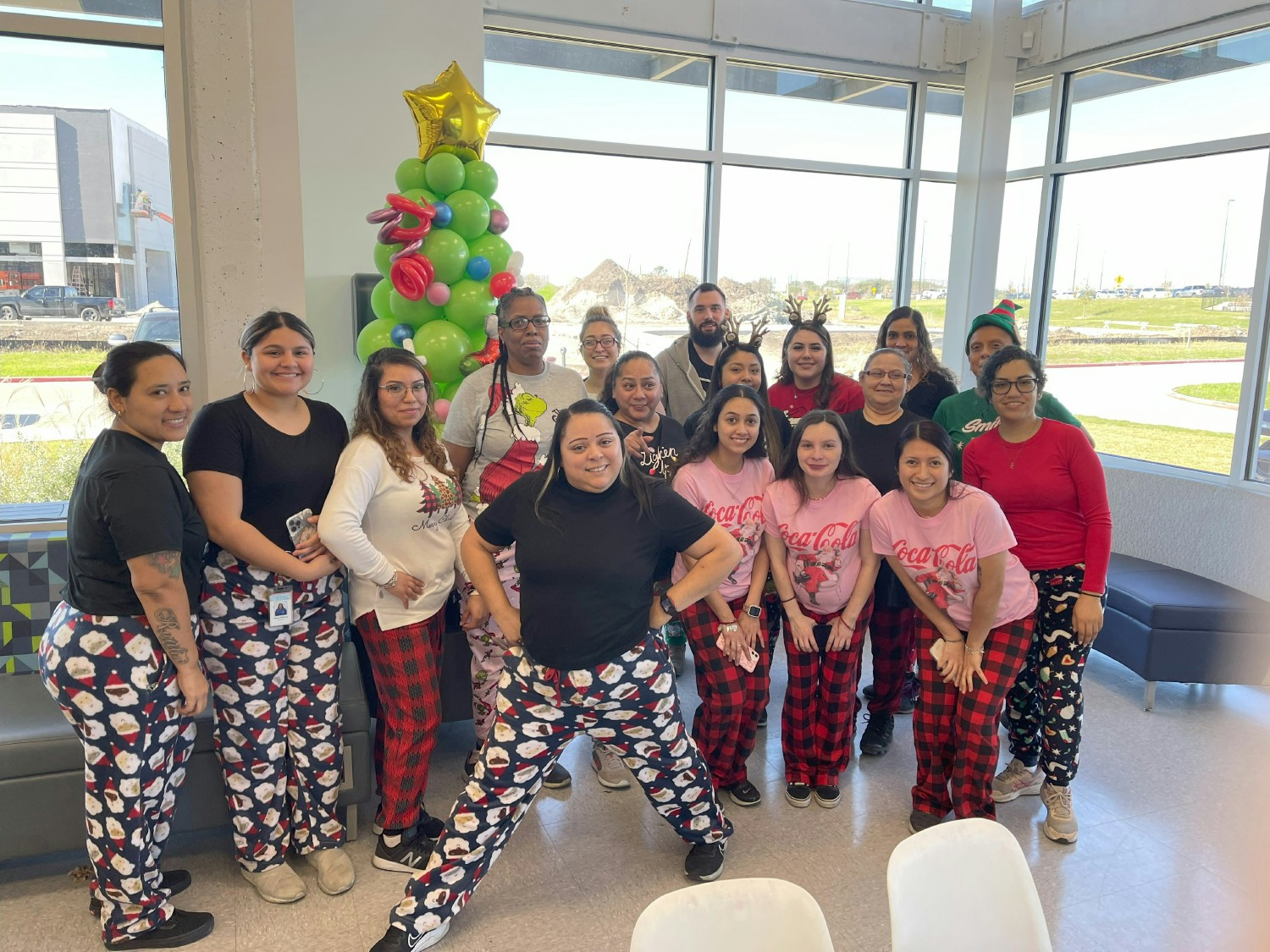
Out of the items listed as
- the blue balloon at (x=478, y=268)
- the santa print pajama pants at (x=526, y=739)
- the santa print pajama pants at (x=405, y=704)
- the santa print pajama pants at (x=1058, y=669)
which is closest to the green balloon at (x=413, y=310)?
the blue balloon at (x=478, y=268)

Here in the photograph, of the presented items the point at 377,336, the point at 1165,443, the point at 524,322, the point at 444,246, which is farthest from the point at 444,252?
the point at 1165,443

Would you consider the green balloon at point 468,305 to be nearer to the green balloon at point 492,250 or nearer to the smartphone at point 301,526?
the green balloon at point 492,250

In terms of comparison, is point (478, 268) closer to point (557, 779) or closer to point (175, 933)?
point (557, 779)

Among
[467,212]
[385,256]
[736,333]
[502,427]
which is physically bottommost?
[502,427]

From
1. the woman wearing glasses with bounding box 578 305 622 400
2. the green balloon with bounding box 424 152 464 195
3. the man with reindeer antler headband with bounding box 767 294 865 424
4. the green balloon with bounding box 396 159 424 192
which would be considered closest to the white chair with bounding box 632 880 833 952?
the man with reindeer antler headband with bounding box 767 294 865 424

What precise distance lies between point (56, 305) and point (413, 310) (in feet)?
5.02

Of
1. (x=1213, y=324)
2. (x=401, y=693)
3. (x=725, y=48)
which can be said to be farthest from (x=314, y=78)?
(x=1213, y=324)

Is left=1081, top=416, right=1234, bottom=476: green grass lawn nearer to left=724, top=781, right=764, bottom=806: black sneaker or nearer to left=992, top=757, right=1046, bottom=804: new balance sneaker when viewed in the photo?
left=992, top=757, right=1046, bottom=804: new balance sneaker

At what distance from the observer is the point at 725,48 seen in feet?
20.7

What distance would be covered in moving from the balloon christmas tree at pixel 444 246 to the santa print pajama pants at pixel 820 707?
7.08ft

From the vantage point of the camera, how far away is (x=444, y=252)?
4254mm

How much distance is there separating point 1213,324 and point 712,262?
332cm

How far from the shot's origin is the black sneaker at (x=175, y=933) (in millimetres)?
2426

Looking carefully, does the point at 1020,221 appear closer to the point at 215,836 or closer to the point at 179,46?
the point at 179,46
